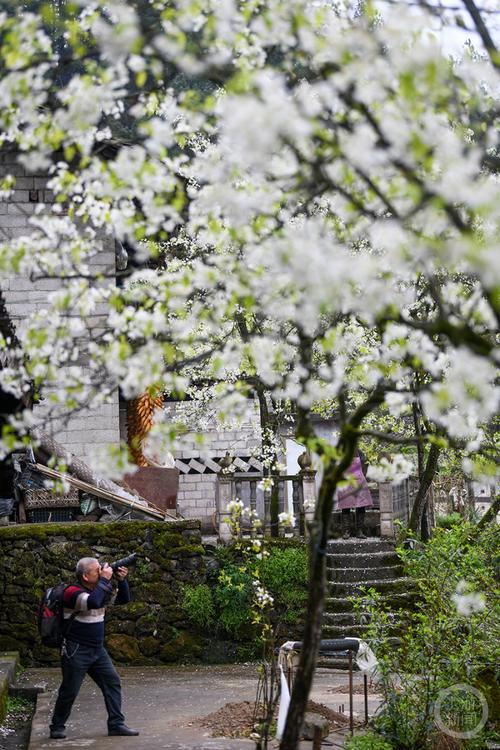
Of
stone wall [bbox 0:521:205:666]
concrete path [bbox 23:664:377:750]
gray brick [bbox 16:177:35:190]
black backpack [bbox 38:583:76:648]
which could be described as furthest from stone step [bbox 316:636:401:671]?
gray brick [bbox 16:177:35:190]

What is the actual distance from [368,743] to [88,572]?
2963mm

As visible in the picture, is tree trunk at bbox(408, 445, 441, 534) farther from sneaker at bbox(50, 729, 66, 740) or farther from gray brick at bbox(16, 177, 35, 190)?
gray brick at bbox(16, 177, 35, 190)

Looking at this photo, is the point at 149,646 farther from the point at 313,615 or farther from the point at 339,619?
the point at 313,615

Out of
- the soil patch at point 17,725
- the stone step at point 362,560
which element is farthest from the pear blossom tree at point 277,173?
the stone step at point 362,560

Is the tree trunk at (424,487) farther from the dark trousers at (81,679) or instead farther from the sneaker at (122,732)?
the sneaker at (122,732)

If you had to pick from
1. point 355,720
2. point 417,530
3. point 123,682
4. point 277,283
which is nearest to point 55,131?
point 277,283

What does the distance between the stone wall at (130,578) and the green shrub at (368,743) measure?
691 centimetres

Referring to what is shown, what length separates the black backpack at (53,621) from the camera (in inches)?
363

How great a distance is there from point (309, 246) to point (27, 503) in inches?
486

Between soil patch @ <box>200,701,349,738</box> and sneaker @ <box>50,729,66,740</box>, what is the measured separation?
127 cm

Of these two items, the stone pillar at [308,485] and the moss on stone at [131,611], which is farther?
the stone pillar at [308,485]

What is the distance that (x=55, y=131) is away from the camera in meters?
5.19

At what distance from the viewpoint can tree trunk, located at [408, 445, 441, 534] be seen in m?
14.5

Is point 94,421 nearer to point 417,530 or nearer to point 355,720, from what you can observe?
point 417,530
